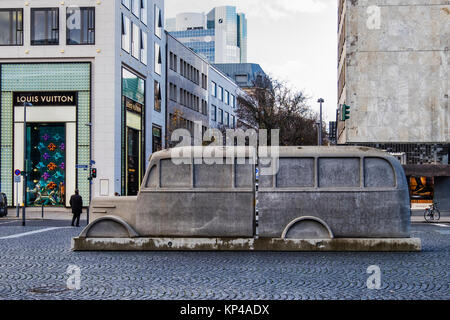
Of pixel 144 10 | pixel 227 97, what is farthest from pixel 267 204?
pixel 227 97

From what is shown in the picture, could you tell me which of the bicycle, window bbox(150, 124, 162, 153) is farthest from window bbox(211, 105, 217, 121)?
the bicycle

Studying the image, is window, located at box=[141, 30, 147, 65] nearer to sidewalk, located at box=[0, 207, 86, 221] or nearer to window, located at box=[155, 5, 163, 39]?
window, located at box=[155, 5, 163, 39]

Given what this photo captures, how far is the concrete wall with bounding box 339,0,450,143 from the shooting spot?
42.2m

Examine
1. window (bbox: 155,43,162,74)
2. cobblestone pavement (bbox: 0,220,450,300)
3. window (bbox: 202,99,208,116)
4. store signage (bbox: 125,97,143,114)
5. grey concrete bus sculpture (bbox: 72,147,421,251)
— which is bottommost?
cobblestone pavement (bbox: 0,220,450,300)

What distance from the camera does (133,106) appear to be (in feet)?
156

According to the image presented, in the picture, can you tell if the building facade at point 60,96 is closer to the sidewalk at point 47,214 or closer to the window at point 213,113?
the sidewalk at point 47,214

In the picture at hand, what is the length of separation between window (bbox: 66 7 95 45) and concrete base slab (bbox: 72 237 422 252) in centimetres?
3175

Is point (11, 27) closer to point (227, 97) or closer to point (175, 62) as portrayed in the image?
point (175, 62)

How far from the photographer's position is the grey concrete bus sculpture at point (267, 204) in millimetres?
13125

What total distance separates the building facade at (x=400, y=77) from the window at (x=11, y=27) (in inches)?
910

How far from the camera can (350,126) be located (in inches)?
1721

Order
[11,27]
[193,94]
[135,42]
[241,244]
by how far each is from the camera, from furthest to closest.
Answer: [193,94] → [135,42] → [11,27] → [241,244]

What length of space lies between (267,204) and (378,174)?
2.46 meters

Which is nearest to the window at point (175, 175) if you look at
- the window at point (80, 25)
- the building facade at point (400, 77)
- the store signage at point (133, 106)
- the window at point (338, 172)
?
the window at point (338, 172)
